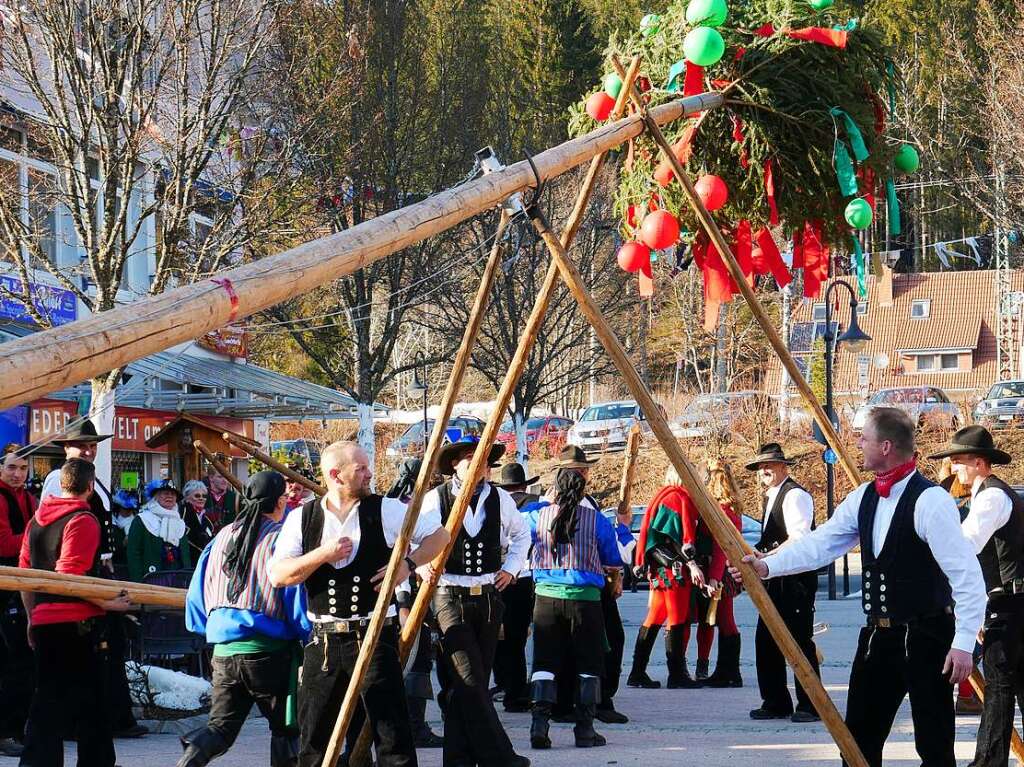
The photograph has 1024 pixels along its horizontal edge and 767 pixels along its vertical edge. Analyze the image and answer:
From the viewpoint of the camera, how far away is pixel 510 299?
27969 mm

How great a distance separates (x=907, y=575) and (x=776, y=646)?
162 inches

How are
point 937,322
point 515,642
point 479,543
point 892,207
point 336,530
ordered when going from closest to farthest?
1. point 336,530
2. point 892,207
3. point 479,543
4. point 515,642
5. point 937,322

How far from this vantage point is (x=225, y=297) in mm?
4184

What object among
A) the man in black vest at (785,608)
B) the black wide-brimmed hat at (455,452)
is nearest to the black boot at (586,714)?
the man in black vest at (785,608)

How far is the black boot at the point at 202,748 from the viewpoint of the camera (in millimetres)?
6383

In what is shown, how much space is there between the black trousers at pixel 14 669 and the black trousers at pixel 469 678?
2.94 meters

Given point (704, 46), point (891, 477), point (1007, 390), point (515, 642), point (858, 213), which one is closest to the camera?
point (891, 477)

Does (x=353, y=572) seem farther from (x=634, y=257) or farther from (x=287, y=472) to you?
(x=287, y=472)

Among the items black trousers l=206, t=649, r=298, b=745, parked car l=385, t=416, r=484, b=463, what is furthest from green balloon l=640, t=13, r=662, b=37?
parked car l=385, t=416, r=484, b=463

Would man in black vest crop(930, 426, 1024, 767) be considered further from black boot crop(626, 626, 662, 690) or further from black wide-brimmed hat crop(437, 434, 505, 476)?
black boot crop(626, 626, 662, 690)

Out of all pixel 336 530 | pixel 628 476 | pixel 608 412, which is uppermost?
pixel 608 412

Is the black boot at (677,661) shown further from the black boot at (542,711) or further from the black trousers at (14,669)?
the black trousers at (14,669)

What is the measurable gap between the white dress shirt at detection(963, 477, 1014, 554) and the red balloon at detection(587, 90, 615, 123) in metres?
2.91

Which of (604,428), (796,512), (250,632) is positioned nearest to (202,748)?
(250,632)
